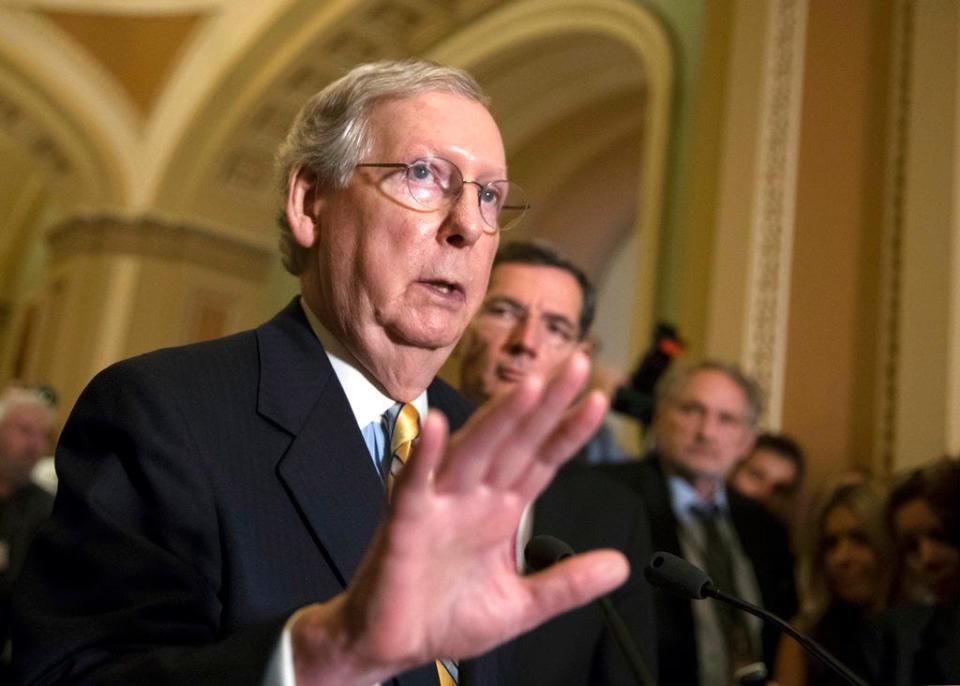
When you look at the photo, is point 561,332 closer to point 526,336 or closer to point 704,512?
point 526,336

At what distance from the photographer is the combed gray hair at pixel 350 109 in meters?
1.48

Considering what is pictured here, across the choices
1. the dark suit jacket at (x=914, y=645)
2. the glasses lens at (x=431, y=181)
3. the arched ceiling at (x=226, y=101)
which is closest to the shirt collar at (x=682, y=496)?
the dark suit jacket at (x=914, y=645)

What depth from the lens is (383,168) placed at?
1449 mm

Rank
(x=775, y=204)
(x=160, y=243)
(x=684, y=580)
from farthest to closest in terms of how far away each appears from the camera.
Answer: (x=160, y=243) < (x=775, y=204) < (x=684, y=580)

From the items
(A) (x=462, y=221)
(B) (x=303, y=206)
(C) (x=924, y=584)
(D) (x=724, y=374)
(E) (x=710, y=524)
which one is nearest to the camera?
(A) (x=462, y=221)

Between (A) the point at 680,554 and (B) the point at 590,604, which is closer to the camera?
(B) the point at 590,604

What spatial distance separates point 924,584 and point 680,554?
650mm

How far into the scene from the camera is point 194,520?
3.87 ft

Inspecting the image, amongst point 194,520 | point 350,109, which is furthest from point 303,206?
point 194,520

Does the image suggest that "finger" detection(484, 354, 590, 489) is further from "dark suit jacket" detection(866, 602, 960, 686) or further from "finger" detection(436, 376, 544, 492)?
"dark suit jacket" detection(866, 602, 960, 686)

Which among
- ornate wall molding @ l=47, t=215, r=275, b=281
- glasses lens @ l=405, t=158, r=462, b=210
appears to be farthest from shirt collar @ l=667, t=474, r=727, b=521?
ornate wall molding @ l=47, t=215, r=275, b=281

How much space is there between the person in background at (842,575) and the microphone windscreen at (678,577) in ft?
5.81

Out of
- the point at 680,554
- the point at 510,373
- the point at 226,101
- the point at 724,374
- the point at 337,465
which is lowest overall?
the point at 680,554

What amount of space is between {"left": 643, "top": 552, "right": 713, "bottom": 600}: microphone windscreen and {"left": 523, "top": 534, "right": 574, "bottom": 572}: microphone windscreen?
4.3 inches
